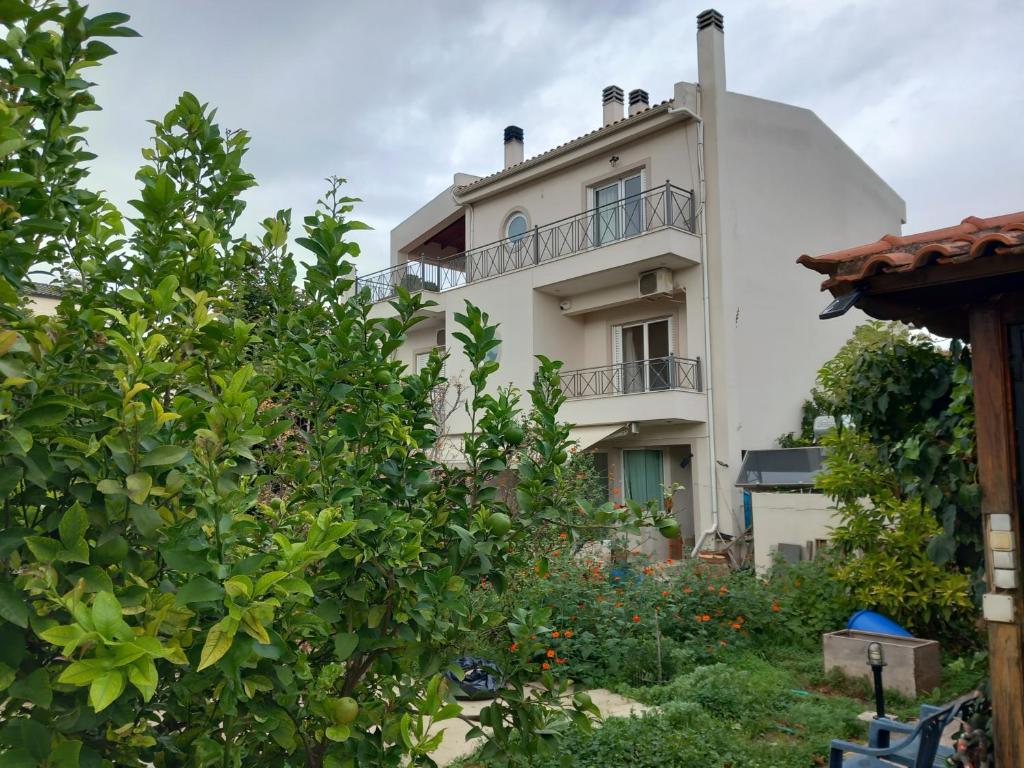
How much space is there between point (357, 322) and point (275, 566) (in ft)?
2.91

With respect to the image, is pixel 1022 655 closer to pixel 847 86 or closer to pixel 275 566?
pixel 275 566

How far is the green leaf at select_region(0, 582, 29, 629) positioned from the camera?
1.28 metres

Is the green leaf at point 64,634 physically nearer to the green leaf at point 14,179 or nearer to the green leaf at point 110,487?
the green leaf at point 110,487

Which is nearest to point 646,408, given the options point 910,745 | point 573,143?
point 573,143

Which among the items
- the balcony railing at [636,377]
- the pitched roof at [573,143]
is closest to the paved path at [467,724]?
the balcony railing at [636,377]

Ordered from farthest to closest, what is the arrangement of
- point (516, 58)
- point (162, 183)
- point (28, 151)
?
point (516, 58), point (162, 183), point (28, 151)

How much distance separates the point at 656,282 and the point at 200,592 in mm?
14416

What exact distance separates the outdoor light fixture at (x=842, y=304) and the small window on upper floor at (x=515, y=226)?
48.3 feet

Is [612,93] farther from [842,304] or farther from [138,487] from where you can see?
[138,487]

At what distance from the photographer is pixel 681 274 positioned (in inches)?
599

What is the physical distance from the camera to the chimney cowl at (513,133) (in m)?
20.6

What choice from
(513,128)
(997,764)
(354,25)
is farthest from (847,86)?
(997,764)

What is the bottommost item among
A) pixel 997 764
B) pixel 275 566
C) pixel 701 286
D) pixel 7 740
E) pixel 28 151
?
pixel 997 764

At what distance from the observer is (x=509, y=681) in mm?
2418
